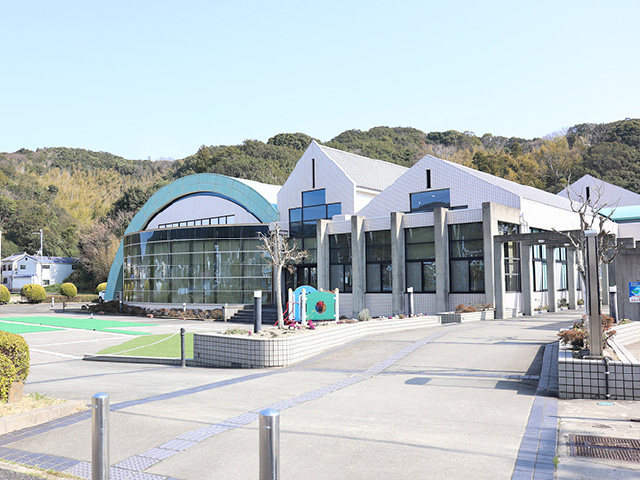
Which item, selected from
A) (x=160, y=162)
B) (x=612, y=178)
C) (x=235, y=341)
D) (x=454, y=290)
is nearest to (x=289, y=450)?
(x=235, y=341)

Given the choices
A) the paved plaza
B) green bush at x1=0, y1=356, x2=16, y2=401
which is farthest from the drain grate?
green bush at x1=0, y1=356, x2=16, y2=401

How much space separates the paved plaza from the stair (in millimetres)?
17759

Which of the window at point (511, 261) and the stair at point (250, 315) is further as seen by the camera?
the stair at point (250, 315)

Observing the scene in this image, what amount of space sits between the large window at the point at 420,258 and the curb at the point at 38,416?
21846 millimetres

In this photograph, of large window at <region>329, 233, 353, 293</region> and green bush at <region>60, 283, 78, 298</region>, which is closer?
large window at <region>329, 233, 353, 293</region>

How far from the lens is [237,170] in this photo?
75.5 metres

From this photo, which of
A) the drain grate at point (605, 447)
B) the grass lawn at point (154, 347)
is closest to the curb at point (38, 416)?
the drain grate at point (605, 447)

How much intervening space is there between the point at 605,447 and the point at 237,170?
7187 cm

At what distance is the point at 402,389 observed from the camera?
9.73 metres

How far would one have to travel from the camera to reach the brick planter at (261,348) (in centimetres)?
1287

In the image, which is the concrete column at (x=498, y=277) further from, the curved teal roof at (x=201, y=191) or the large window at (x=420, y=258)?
the curved teal roof at (x=201, y=191)

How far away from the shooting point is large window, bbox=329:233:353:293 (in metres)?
31.3

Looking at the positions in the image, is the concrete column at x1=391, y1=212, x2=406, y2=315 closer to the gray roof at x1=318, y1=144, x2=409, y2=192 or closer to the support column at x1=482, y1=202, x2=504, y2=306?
the support column at x1=482, y1=202, x2=504, y2=306

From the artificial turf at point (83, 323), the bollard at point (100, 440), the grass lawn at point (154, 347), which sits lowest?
the artificial turf at point (83, 323)
